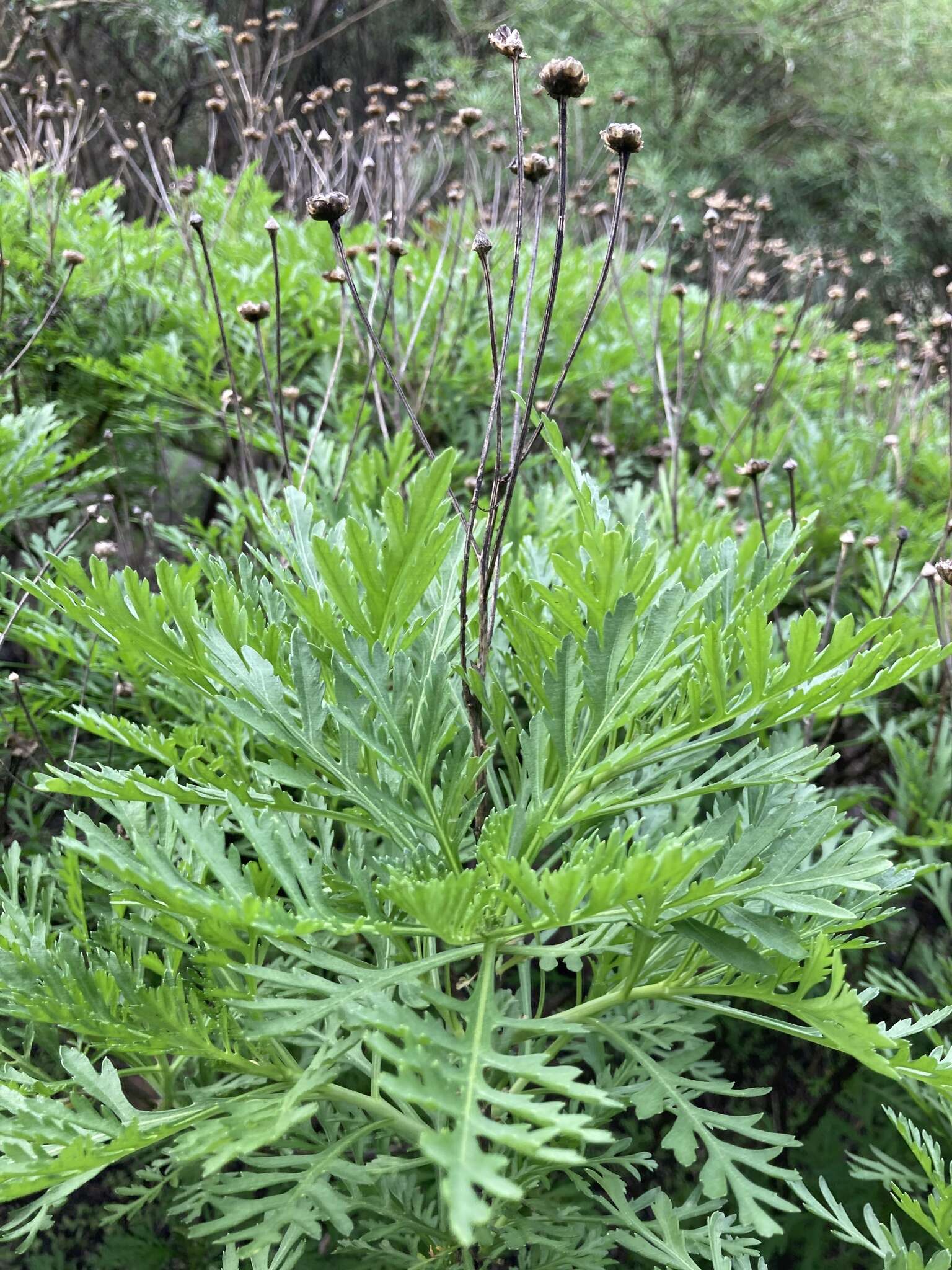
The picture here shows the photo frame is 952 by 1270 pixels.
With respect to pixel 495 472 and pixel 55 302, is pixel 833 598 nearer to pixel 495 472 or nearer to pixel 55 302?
pixel 495 472

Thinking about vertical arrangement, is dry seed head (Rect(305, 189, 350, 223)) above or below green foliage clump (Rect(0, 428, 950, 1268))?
above

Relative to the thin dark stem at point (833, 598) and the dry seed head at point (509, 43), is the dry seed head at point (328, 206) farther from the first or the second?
the thin dark stem at point (833, 598)

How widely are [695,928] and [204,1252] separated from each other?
0.72 metres

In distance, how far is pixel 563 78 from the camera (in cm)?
62

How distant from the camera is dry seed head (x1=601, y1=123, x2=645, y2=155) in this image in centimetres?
66

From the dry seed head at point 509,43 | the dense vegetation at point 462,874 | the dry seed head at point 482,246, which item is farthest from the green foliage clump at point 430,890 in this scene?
the dry seed head at point 509,43

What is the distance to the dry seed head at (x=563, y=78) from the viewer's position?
0.62m

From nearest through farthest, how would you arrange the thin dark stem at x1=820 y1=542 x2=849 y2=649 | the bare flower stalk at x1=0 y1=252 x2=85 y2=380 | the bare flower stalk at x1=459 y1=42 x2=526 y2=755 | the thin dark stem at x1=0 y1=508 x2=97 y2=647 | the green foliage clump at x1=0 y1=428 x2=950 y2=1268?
the green foliage clump at x1=0 y1=428 x2=950 y2=1268 → the bare flower stalk at x1=459 y1=42 x2=526 y2=755 → the thin dark stem at x1=0 y1=508 x2=97 y2=647 → the thin dark stem at x1=820 y1=542 x2=849 y2=649 → the bare flower stalk at x1=0 y1=252 x2=85 y2=380

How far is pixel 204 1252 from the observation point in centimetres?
98

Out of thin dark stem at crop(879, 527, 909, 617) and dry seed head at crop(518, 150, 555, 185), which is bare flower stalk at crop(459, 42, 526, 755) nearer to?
dry seed head at crop(518, 150, 555, 185)

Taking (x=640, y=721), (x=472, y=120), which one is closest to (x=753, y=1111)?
(x=640, y=721)

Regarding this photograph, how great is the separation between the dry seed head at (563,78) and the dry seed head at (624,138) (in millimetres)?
40

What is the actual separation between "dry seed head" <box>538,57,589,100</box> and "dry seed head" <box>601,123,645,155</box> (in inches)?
1.6

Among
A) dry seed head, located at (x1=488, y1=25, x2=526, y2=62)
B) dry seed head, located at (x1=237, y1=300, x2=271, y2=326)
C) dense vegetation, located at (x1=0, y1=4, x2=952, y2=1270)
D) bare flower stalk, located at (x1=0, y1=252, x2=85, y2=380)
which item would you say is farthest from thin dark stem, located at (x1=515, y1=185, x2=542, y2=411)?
bare flower stalk, located at (x1=0, y1=252, x2=85, y2=380)
